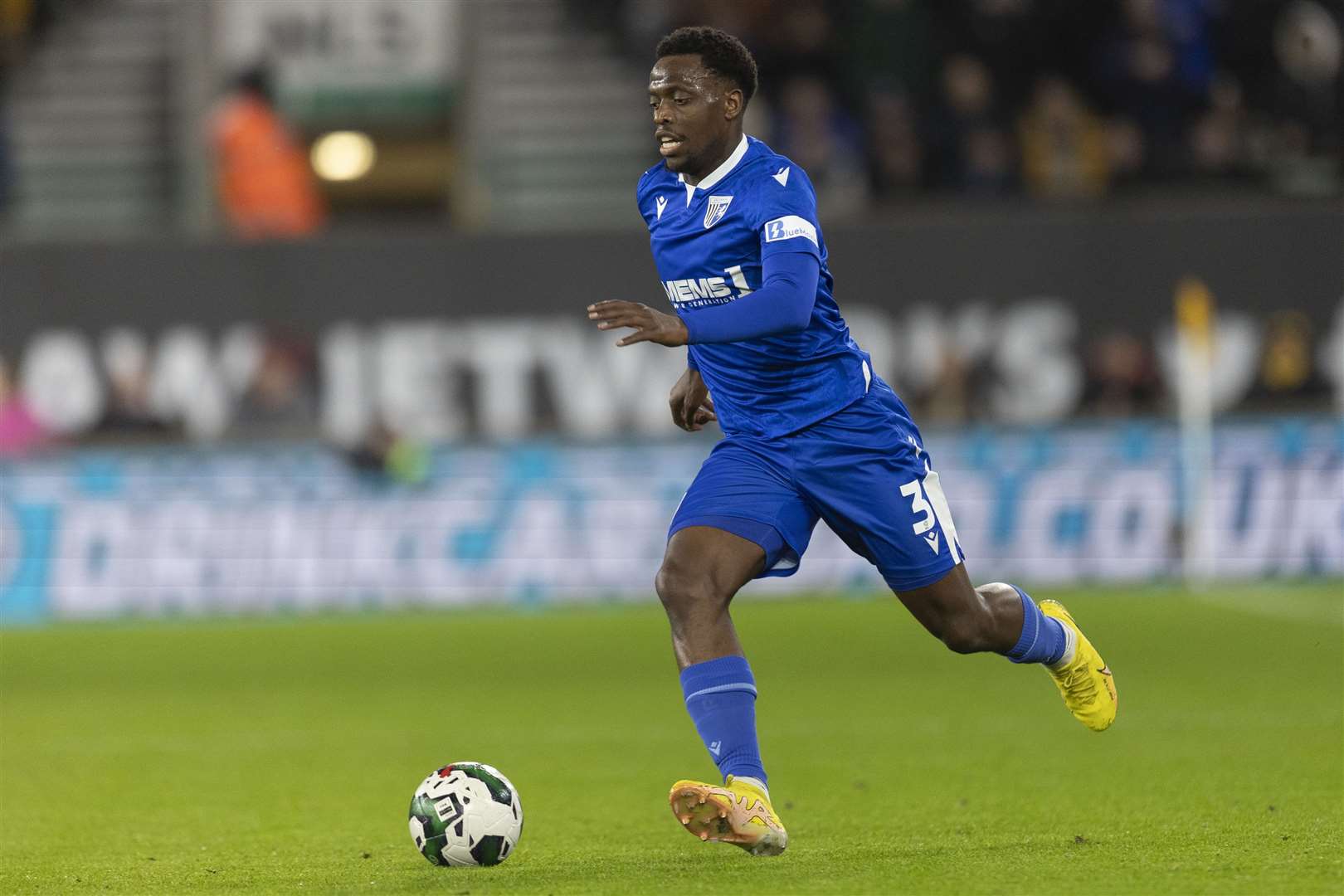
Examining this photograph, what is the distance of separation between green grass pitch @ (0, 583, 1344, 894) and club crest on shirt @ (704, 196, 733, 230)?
1671 millimetres

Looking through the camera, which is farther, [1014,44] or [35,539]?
[1014,44]

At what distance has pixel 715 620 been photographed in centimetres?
532

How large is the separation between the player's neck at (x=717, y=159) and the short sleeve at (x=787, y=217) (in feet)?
0.51

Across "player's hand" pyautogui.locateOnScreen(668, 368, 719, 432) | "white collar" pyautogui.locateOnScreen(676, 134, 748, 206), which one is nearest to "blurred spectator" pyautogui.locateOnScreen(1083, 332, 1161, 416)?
"player's hand" pyautogui.locateOnScreen(668, 368, 719, 432)

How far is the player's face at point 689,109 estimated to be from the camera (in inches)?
214

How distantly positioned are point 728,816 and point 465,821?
0.74 metres

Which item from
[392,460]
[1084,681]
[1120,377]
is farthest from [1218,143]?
[1084,681]

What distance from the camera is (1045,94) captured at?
54.7 feet

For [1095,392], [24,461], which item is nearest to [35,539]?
[24,461]

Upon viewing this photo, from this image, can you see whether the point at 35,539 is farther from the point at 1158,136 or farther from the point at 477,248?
the point at 1158,136

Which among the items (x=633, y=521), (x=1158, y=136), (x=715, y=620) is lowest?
(x=633, y=521)

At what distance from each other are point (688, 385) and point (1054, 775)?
1985 mm

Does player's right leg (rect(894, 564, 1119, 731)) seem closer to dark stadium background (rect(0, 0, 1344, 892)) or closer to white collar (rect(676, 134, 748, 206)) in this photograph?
white collar (rect(676, 134, 748, 206))

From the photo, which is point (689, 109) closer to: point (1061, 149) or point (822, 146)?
point (822, 146)
